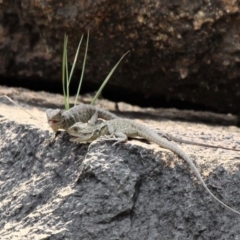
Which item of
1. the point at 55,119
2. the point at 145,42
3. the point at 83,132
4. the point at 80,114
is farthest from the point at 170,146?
the point at 145,42

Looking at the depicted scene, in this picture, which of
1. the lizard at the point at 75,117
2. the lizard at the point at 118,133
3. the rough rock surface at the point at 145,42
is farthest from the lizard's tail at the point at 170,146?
the rough rock surface at the point at 145,42

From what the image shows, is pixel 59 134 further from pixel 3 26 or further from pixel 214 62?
pixel 3 26

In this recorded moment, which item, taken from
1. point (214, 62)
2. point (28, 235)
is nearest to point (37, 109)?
point (214, 62)

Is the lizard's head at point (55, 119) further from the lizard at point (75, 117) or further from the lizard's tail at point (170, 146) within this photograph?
the lizard's tail at point (170, 146)

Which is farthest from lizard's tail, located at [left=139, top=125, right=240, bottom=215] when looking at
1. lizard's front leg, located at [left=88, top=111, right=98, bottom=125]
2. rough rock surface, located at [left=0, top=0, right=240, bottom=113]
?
rough rock surface, located at [left=0, top=0, right=240, bottom=113]

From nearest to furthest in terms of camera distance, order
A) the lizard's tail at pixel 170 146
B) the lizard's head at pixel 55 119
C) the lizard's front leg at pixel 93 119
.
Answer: the lizard's tail at pixel 170 146
the lizard's head at pixel 55 119
the lizard's front leg at pixel 93 119
